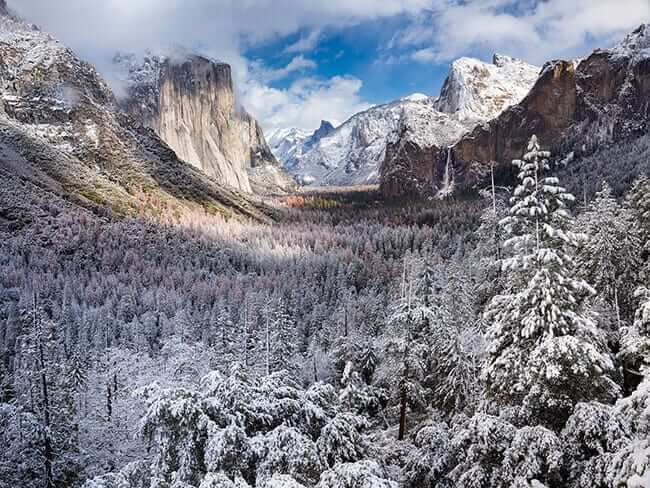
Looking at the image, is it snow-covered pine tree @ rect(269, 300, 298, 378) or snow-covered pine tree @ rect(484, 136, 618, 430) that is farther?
snow-covered pine tree @ rect(269, 300, 298, 378)

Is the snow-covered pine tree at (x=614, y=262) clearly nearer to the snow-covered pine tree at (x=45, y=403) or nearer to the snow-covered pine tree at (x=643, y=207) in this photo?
the snow-covered pine tree at (x=643, y=207)

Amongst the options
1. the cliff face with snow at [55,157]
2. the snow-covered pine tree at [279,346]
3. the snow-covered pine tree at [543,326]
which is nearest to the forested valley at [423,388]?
the snow-covered pine tree at [543,326]

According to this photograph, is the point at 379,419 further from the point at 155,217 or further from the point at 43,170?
the point at 43,170

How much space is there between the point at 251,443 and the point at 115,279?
102103 millimetres

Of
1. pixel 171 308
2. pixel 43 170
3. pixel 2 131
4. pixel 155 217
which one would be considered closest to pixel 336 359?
pixel 171 308

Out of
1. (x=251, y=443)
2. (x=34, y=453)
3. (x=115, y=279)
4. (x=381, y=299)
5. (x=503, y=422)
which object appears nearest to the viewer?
(x=251, y=443)

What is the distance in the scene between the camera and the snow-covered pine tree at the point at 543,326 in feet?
41.5

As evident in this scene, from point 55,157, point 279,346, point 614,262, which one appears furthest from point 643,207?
point 55,157

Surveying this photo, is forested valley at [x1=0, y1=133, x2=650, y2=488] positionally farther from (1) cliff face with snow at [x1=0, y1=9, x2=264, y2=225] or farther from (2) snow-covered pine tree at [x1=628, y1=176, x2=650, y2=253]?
(1) cliff face with snow at [x1=0, y1=9, x2=264, y2=225]

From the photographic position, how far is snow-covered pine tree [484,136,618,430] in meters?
12.6

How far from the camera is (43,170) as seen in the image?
159750 mm

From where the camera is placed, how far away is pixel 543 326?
43.4 ft

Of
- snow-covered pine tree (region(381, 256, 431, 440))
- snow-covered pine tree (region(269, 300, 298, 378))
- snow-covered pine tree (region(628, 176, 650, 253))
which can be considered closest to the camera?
snow-covered pine tree (region(381, 256, 431, 440))

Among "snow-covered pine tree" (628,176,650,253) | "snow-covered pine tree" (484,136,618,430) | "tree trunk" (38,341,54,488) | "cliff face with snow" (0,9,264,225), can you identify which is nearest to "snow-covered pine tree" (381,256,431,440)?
"snow-covered pine tree" (484,136,618,430)
